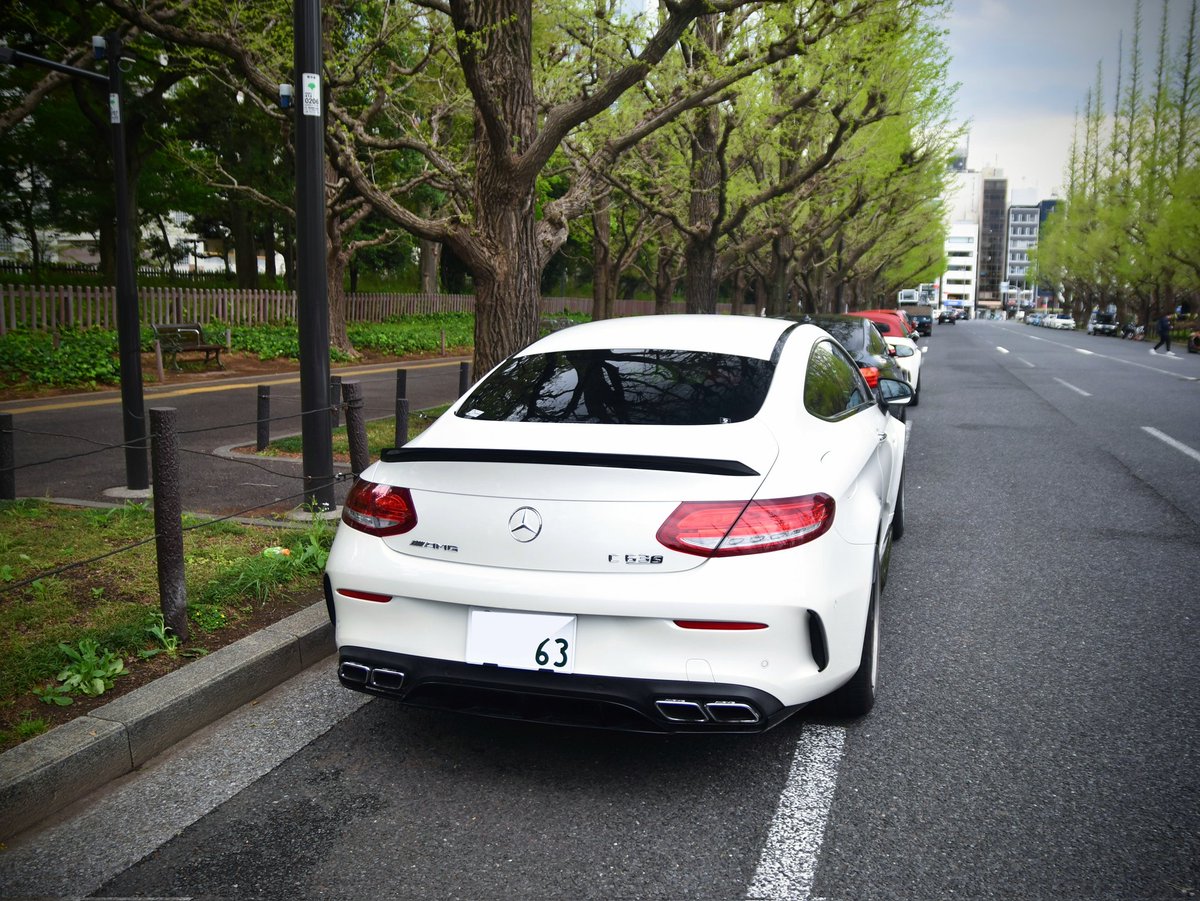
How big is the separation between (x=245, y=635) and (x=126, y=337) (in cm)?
414

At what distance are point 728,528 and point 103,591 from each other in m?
3.62

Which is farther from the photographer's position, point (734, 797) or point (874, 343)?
point (874, 343)

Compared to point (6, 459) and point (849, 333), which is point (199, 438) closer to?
point (6, 459)

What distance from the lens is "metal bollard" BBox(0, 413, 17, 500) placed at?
7.00m

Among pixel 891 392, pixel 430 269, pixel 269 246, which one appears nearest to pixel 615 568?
pixel 891 392

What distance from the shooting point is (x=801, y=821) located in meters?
3.00

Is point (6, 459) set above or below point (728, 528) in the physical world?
below

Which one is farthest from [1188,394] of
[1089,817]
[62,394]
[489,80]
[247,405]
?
[62,394]

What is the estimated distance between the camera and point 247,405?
14617 millimetres

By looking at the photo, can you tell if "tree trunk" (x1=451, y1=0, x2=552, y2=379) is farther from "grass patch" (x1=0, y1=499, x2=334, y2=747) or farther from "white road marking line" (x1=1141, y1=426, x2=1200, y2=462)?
"white road marking line" (x1=1141, y1=426, x2=1200, y2=462)

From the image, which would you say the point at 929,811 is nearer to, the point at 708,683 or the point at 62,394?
the point at 708,683

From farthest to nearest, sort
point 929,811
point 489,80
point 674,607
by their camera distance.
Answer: point 489,80, point 929,811, point 674,607

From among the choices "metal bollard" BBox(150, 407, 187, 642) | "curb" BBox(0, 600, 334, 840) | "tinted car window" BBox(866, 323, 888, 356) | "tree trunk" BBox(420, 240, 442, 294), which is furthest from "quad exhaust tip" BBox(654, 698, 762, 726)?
"tree trunk" BBox(420, 240, 442, 294)

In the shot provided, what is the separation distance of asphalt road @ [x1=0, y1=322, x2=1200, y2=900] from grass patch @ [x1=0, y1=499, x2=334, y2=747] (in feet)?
1.84
